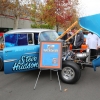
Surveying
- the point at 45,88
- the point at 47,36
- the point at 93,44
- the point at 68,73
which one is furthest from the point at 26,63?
the point at 93,44

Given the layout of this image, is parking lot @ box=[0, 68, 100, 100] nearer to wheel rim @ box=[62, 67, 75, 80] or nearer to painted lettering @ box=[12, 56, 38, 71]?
wheel rim @ box=[62, 67, 75, 80]

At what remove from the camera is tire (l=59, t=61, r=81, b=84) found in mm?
4824

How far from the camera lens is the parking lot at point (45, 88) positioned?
4059 mm

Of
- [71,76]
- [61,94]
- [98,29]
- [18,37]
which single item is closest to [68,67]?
[71,76]

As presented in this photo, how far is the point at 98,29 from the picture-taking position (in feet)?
15.3

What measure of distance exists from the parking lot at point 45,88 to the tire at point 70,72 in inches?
6.6

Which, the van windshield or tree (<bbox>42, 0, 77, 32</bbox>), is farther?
tree (<bbox>42, 0, 77, 32</bbox>)

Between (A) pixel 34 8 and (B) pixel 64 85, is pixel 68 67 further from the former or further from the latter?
(A) pixel 34 8

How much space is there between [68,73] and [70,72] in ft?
0.25

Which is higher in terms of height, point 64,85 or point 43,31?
point 43,31

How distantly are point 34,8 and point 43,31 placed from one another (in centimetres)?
1265

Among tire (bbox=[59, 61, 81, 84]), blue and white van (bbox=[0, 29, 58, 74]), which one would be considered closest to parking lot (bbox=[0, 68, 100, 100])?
tire (bbox=[59, 61, 81, 84])

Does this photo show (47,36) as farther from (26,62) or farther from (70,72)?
(70,72)

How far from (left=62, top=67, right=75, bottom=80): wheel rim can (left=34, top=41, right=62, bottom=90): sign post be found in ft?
1.42
